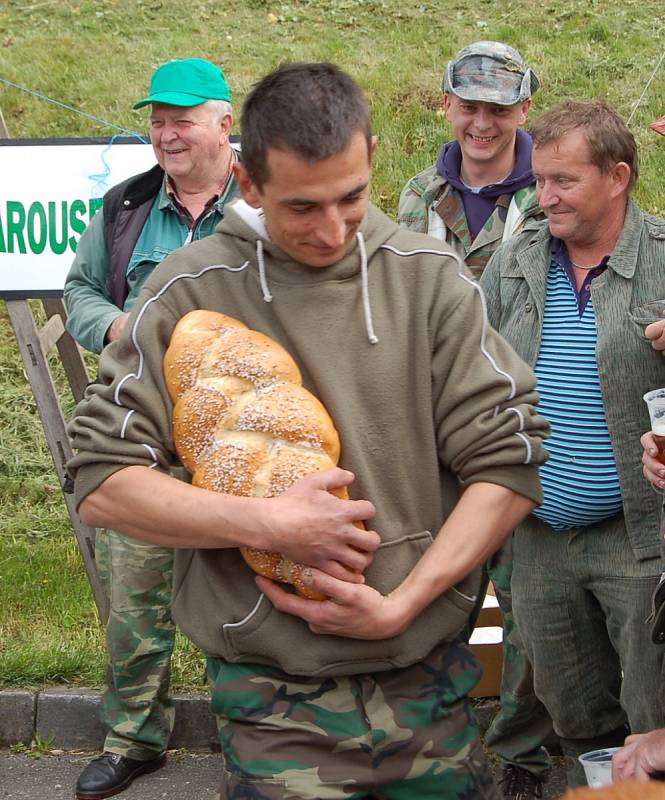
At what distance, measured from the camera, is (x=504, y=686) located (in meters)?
4.46

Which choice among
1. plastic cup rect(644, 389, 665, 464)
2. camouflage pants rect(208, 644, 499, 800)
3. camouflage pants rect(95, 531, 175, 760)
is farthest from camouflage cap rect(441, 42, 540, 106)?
camouflage pants rect(208, 644, 499, 800)

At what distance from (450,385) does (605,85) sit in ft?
25.0

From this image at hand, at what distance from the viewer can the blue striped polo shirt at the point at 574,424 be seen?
3734 mm

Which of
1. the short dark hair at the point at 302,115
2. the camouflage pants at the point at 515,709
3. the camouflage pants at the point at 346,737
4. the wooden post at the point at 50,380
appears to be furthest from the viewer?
the wooden post at the point at 50,380

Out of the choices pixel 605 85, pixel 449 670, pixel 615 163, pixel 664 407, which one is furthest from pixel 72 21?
pixel 449 670

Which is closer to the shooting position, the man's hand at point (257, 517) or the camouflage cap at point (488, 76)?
the man's hand at point (257, 517)

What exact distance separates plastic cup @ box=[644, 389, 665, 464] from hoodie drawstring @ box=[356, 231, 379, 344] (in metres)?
1.19

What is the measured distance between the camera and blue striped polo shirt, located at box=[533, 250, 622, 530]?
373 cm

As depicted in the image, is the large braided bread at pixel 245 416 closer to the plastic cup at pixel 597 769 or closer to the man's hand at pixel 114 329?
the plastic cup at pixel 597 769

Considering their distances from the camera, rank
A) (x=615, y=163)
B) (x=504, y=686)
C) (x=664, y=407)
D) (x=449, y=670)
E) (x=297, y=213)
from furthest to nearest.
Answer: (x=504, y=686) → (x=615, y=163) → (x=664, y=407) → (x=449, y=670) → (x=297, y=213)

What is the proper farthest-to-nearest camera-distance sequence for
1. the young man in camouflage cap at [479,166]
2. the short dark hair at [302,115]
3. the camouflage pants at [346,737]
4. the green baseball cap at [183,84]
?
the green baseball cap at [183,84] < the young man in camouflage cap at [479,166] < the camouflage pants at [346,737] < the short dark hair at [302,115]

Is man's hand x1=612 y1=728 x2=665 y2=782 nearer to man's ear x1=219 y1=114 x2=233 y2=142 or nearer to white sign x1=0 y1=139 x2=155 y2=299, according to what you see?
man's ear x1=219 y1=114 x2=233 y2=142

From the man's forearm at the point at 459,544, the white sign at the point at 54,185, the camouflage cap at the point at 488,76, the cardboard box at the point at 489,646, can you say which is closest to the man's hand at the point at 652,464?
the man's forearm at the point at 459,544

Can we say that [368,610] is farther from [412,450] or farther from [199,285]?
[199,285]
